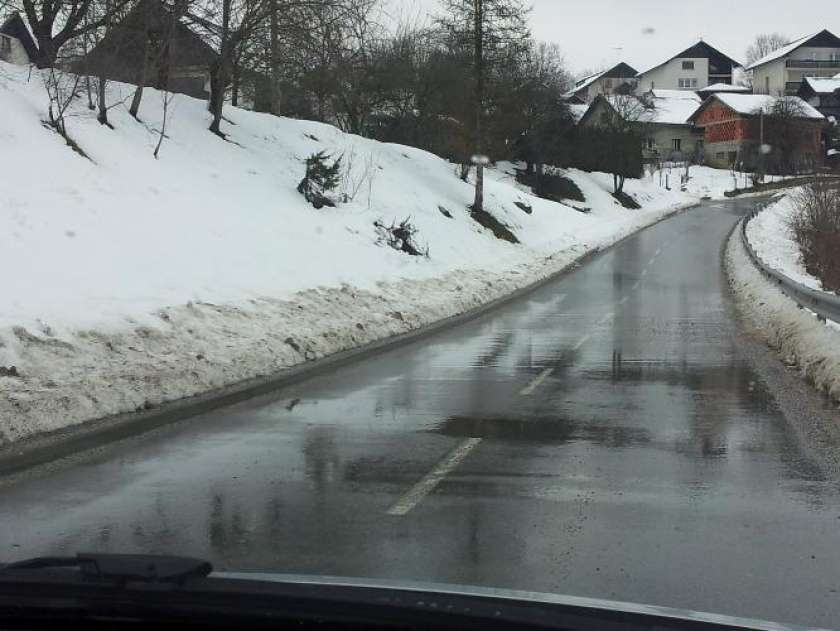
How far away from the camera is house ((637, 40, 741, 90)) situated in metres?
140

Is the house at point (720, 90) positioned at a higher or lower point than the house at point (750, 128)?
higher

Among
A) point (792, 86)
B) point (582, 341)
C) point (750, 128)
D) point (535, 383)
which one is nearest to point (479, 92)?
point (582, 341)

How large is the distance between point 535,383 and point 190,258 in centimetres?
796

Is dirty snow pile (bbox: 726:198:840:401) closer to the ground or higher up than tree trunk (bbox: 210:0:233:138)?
closer to the ground

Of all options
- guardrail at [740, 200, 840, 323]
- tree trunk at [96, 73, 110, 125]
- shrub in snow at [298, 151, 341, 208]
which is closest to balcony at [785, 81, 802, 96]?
shrub in snow at [298, 151, 341, 208]

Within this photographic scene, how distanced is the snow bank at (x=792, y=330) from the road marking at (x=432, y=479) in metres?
4.33

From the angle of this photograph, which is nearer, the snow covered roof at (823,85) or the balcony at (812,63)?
the snow covered roof at (823,85)

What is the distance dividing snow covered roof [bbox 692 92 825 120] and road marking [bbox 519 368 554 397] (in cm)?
9225

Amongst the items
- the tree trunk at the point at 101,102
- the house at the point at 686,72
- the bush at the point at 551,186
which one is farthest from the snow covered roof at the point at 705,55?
the tree trunk at the point at 101,102

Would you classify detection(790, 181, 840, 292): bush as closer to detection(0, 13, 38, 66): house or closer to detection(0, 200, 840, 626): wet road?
detection(0, 200, 840, 626): wet road

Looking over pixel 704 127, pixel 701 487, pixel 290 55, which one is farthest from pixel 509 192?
pixel 704 127

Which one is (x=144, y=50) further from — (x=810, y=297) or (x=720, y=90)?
(x=720, y=90)

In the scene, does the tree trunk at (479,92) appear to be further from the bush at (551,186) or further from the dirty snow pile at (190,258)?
the bush at (551,186)

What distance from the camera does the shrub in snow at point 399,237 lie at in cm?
2577
